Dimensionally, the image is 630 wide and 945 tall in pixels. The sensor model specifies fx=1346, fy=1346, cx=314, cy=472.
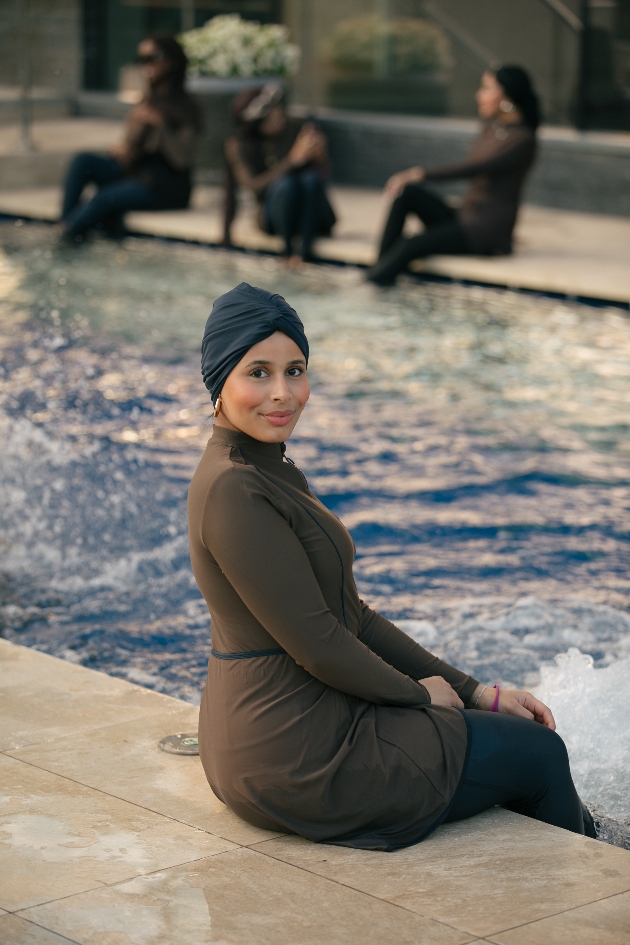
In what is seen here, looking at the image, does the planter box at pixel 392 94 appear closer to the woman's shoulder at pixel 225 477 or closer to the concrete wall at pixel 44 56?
the concrete wall at pixel 44 56

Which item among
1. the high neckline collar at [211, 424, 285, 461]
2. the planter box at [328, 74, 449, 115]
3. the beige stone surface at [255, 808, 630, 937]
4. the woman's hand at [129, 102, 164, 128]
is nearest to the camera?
the beige stone surface at [255, 808, 630, 937]

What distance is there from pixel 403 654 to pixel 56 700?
114 cm

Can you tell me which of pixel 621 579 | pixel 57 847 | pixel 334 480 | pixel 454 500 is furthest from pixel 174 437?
pixel 57 847

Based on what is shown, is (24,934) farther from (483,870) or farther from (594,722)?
(594,722)

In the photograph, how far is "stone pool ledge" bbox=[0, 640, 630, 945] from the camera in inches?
101

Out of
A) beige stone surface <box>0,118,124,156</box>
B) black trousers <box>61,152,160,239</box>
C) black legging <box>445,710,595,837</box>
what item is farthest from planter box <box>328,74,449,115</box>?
black legging <box>445,710,595,837</box>

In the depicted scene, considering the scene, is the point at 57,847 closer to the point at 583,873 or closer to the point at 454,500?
the point at 583,873

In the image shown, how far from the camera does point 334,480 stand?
698cm

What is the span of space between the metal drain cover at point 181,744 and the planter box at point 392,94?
13329 millimetres

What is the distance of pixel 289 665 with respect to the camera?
290 cm

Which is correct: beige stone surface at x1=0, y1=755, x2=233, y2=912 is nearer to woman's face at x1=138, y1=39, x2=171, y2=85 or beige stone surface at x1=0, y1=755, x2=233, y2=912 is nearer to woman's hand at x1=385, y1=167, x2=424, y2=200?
woman's hand at x1=385, y1=167, x2=424, y2=200

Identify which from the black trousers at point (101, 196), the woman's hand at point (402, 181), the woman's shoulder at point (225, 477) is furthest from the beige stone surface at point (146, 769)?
the black trousers at point (101, 196)

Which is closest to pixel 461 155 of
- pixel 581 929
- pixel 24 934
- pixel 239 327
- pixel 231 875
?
pixel 239 327

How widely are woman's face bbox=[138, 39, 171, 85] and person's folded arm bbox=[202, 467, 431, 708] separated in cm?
1070
